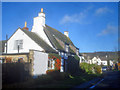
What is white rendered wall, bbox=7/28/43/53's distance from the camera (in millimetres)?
22469

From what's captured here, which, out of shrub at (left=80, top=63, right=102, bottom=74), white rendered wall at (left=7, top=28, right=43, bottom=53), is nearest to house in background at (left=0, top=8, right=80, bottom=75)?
white rendered wall at (left=7, top=28, right=43, bottom=53)

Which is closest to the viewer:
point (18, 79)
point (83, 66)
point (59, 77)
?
point (18, 79)

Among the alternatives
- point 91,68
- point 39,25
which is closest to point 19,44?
point 39,25

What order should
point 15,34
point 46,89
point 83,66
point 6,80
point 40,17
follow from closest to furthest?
point 46,89 < point 6,80 < point 15,34 < point 40,17 < point 83,66

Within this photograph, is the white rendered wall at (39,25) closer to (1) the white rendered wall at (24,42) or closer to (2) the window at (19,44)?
(1) the white rendered wall at (24,42)

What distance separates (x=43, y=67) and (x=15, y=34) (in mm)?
8106

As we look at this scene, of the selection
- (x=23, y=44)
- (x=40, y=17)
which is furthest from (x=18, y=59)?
(x=40, y=17)

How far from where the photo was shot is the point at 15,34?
24.3m

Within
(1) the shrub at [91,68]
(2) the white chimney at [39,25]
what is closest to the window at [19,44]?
(2) the white chimney at [39,25]

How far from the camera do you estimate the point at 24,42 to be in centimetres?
2322

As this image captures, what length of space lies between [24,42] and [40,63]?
18.3 ft

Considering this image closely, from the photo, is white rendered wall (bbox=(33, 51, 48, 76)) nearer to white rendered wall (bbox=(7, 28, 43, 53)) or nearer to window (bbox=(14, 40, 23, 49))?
white rendered wall (bbox=(7, 28, 43, 53))

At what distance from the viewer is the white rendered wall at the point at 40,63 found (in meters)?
18.3

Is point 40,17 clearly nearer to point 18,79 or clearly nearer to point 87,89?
point 18,79
